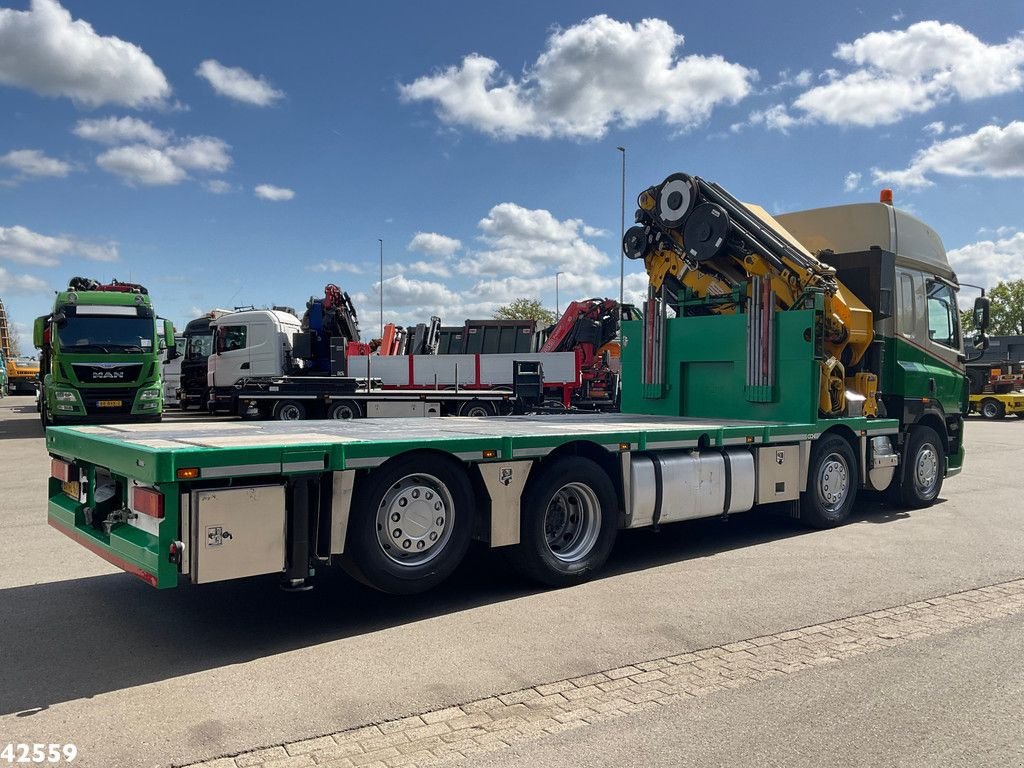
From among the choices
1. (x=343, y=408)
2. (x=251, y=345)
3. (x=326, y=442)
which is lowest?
(x=343, y=408)

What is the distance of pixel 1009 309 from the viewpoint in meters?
70.6

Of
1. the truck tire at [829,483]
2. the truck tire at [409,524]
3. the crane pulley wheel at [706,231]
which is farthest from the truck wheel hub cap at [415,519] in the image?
the crane pulley wheel at [706,231]

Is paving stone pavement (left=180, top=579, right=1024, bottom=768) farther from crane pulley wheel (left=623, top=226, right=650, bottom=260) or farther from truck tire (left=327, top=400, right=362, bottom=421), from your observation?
truck tire (left=327, top=400, right=362, bottom=421)

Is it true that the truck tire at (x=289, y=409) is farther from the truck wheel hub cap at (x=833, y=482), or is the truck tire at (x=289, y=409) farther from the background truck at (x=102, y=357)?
the truck wheel hub cap at (x=833, y=482)

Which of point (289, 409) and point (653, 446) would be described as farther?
point (289, 409)

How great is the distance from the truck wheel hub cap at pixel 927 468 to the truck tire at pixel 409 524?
714cm

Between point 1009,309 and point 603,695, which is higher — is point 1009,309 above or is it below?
above

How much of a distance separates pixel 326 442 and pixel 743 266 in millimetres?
6377

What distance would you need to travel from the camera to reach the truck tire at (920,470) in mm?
10047

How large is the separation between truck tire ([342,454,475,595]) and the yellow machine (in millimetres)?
5026

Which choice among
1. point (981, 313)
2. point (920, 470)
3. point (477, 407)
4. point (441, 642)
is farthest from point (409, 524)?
point (477, 407)

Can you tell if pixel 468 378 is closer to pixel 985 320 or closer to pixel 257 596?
pixel 985 320

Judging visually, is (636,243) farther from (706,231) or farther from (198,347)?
(198,347)

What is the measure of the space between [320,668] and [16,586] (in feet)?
9.99
